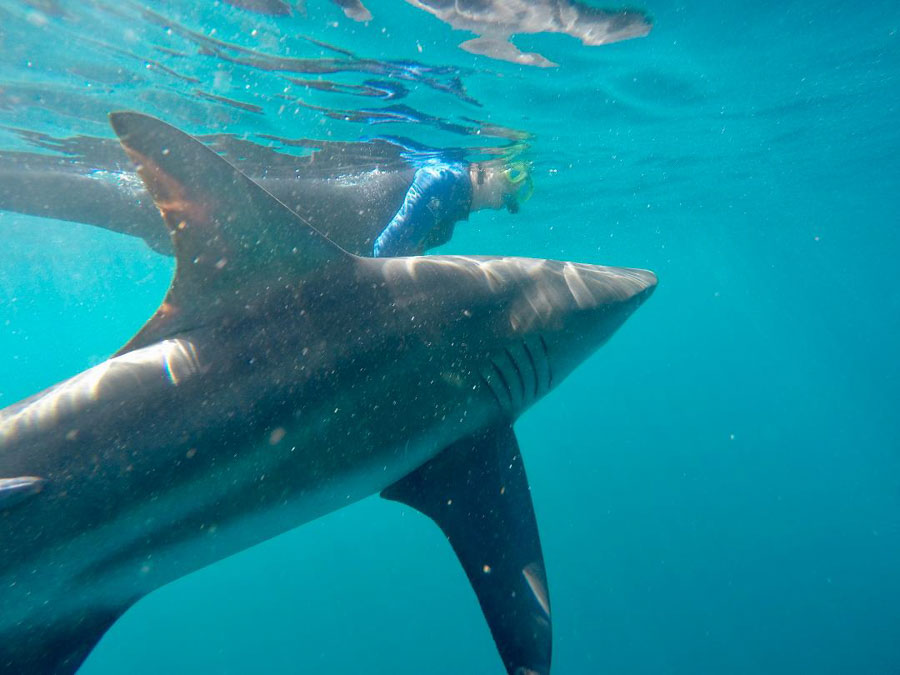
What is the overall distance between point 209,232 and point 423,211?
4383 mm

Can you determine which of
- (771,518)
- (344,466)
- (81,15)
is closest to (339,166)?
(81,15)

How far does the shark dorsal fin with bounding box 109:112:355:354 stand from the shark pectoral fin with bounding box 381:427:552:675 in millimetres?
1409

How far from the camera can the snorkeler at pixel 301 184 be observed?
8.86m

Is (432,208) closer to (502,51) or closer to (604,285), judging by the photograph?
(604,285)

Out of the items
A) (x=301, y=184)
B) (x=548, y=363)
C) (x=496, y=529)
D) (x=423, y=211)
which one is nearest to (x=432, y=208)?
(x=423, y=211)

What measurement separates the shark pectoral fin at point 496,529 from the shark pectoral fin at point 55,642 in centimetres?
153

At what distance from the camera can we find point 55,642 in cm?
237

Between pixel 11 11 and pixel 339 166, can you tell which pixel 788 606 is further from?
pixel 11 11

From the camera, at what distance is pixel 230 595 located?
33250 mm

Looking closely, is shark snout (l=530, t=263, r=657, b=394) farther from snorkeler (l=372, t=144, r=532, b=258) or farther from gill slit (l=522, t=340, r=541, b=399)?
snorkeler (l=372, t=144, r=532, b=258)

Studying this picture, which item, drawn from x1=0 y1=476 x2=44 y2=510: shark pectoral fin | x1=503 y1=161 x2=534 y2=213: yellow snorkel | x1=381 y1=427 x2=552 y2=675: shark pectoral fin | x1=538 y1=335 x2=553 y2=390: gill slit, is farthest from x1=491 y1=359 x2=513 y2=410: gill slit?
x1=503 y1=161 x2=534 y2=213: yellow snorkel

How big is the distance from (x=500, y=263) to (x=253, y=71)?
807cm

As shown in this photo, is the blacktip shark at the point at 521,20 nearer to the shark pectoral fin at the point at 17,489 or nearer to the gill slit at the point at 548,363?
the gill slit at the point at 548,363

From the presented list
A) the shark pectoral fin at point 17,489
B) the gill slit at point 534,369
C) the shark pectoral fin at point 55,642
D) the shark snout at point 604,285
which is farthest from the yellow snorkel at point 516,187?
the shark pectoral fin at point 17,489
